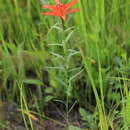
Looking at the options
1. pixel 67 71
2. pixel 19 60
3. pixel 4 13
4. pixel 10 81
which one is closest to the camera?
pixel 19 60

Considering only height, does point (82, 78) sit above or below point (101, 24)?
below

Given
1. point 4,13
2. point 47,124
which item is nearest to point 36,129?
point 47,124

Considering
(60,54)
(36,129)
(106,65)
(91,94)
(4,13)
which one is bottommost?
(36,129)

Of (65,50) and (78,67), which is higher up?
(65,50)

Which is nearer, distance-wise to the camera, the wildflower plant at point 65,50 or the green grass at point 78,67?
the wildflower plant at point 65,50

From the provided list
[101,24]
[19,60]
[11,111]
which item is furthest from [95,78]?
[19,60]

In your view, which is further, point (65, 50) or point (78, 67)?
point (78, 67)

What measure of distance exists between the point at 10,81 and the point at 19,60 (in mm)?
722

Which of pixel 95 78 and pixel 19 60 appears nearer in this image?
pixel 19 60

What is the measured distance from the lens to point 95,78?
1.12 metres

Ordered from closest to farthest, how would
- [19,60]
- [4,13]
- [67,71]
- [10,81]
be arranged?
[19,60] → [67,71] → [10,81] → [4,13]

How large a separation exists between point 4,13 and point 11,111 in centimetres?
70

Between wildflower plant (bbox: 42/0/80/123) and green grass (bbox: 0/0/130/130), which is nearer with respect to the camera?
wildflower plant (bbox: 42/0/80/123)

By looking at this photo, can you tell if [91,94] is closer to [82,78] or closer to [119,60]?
[82,78]
